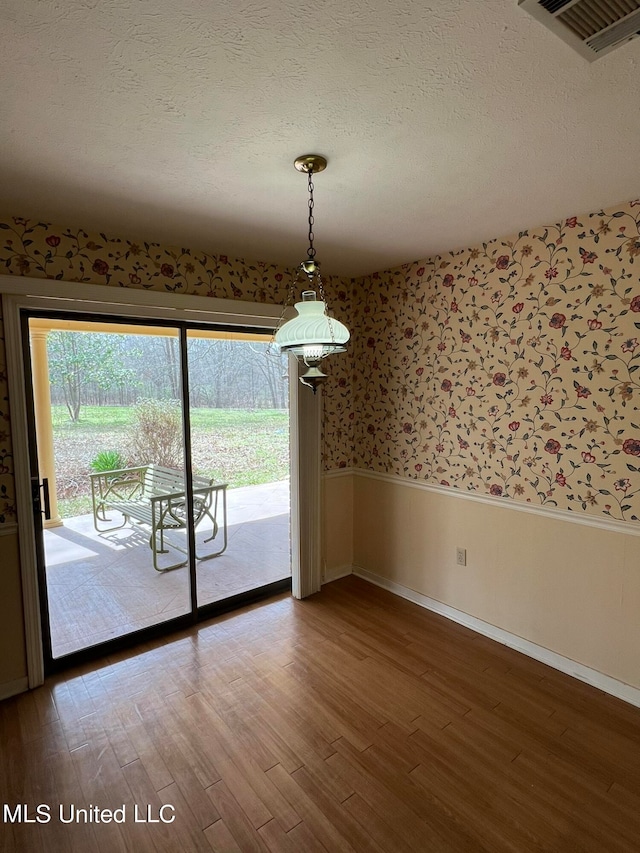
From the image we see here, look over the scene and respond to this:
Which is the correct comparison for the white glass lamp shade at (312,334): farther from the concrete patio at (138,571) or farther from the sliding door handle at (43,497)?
the concrete patio at (138,571)

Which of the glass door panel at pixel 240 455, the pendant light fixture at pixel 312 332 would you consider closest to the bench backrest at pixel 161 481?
the glass door panel at pixel 240 455

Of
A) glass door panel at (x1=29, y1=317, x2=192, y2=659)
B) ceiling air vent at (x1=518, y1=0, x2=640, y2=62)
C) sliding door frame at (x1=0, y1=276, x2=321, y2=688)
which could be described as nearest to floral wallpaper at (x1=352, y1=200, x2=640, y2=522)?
sliding door frame at (x1=0, y1=276, x2=321, y2=688)

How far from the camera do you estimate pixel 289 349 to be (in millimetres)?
1640

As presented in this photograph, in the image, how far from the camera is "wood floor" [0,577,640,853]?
1666 mm

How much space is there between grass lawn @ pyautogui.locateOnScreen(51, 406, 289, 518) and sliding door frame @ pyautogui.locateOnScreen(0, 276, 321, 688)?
181 millimetres

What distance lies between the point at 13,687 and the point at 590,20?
3576mm

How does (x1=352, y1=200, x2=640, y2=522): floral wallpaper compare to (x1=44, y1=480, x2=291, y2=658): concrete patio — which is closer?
(x1=352, y1=200, x2=640, y2=522): floral wallpaper

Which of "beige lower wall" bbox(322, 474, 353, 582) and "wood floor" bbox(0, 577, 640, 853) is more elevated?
"beige lower wall" bbox(322, 474, 353, 582)

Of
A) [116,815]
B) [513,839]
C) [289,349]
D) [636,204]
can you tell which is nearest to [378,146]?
[289,349]

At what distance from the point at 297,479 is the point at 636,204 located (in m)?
2.60

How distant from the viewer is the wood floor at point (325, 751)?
1666mm

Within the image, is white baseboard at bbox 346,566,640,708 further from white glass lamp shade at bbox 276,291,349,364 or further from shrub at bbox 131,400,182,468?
white glass lamp shade at bbox 276,291,349,364

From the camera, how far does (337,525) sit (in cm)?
383

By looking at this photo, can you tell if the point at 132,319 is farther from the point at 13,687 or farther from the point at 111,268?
the point at 13,687
